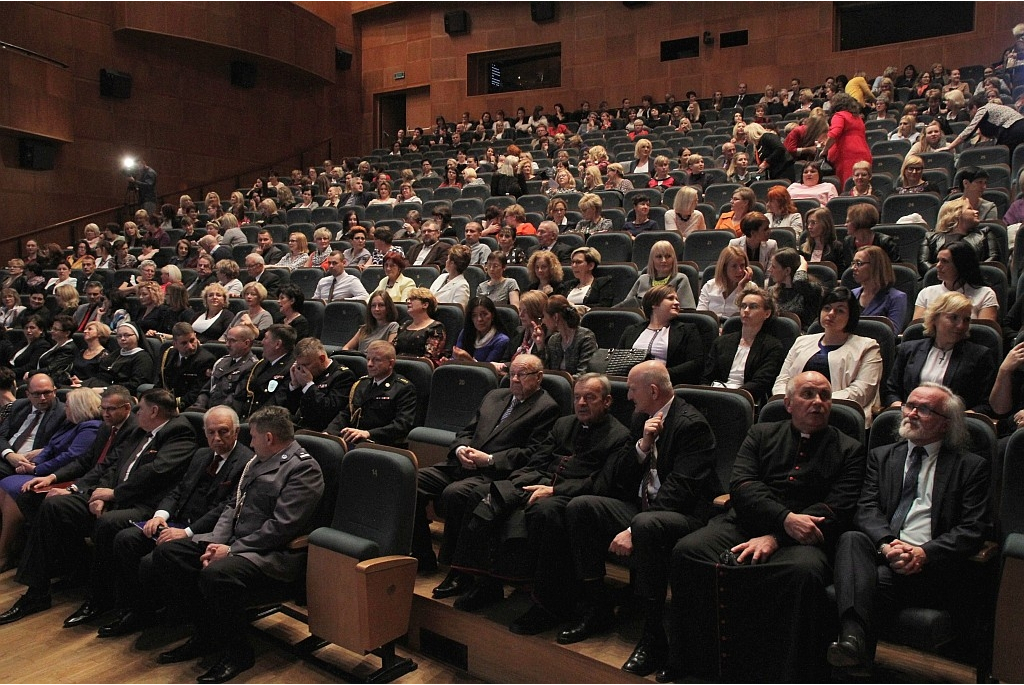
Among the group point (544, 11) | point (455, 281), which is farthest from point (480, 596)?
point (544, 11)

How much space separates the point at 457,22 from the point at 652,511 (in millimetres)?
8609

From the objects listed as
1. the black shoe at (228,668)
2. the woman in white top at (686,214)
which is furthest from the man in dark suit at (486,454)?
the woman in white top at (686,214)

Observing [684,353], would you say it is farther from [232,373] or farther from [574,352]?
[232,373]

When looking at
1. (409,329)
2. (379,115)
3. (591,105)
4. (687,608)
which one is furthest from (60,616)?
(379,115)

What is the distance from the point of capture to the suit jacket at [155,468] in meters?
2.23

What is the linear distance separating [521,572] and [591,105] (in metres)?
7.57

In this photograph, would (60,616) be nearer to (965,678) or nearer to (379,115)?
(965,678)

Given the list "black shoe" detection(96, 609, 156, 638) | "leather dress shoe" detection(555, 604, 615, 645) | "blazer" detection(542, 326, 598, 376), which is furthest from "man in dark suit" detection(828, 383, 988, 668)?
"black shoe" detection(96, 609, 156, 638)

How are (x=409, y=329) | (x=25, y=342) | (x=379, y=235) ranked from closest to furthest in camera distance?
(x=409, y=329)
(x=379, y=235)
(x=25, y=342)

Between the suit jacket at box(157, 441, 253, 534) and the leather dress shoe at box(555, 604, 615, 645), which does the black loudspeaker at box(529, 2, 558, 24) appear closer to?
the suit jacket at box(157, 441, 253, 534)

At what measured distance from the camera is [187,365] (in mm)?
3016

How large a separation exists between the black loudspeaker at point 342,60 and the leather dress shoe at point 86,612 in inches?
323

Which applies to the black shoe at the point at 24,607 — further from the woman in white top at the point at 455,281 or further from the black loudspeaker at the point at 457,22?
the black loudspeaker at the point at 457,22

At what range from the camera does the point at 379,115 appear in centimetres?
991
